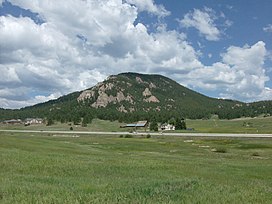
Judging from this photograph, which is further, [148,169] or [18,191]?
[148,169]

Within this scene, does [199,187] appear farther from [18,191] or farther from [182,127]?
[182,127]

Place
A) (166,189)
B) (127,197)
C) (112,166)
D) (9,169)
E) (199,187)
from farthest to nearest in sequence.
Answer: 1. (112,166)
2. (9,169)
3. (199,187)
4. (166,189)
5. (127,197)

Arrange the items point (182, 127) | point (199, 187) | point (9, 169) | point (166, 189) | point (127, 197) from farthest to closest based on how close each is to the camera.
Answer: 1. point (182, 127)
2. point (9, 169)
3. point (199, 187)
4. point (166, 189)
5. point (127, 197)

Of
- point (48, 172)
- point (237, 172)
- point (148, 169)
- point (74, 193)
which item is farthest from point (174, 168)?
point (74, 193)

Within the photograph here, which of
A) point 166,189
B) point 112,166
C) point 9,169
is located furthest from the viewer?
point 112,166

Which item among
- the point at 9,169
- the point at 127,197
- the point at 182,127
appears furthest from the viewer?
the point at 182,127

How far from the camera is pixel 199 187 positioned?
16.0 m

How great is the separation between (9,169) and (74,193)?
11616mm

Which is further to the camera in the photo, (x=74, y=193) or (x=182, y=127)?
(x=182, y=127)

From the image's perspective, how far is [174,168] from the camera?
29453 millimetres

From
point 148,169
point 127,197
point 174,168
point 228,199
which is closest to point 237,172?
point 174,168

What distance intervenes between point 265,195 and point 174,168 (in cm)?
1484

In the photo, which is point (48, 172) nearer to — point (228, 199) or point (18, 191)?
point (18, 191)

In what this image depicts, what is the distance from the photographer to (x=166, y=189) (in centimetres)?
1480
